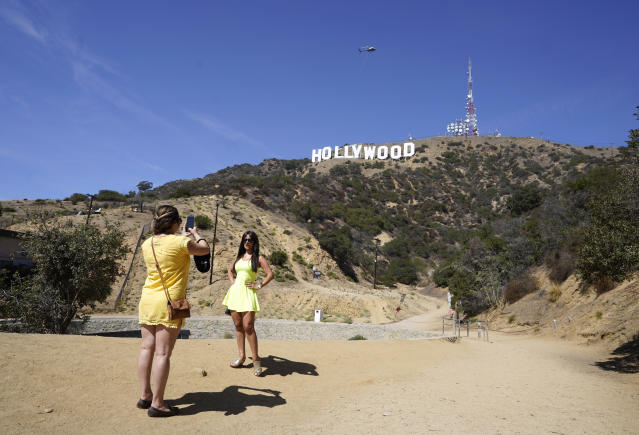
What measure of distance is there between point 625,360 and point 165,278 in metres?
12.3

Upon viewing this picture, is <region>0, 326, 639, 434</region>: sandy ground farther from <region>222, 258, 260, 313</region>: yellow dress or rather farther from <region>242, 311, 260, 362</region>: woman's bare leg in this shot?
<region>222, 258, 260, 313</region>: yellow dress

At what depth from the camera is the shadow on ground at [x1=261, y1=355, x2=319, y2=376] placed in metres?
5.19

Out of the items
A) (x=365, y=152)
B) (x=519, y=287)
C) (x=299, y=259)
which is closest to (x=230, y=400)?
(x=519, y=287)

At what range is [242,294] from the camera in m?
4.97

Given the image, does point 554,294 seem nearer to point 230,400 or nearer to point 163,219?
point 230,400

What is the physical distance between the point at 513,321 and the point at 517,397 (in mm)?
18168

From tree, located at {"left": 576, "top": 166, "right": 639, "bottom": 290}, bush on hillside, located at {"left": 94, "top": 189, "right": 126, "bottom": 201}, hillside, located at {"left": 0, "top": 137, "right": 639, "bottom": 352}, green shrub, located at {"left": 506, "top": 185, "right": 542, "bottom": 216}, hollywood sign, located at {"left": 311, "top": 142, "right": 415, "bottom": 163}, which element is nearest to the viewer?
tree, located at {"left": 576, "top": 166, "right": 639, "bottom": 290}

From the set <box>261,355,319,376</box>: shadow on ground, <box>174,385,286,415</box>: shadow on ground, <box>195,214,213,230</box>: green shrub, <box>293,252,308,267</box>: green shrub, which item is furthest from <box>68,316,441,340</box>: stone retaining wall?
<box>293,252,308,267</box>: green shrub

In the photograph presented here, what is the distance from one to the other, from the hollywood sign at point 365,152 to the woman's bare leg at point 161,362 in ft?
318

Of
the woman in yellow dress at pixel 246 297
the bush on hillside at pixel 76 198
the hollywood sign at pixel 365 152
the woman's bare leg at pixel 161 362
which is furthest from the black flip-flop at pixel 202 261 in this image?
the hollywood sign at pixel 365 152

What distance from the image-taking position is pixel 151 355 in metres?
3.33

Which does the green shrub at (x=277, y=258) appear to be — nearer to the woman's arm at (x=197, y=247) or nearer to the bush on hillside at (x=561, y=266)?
the bush on hillside at (x=561, y=266)

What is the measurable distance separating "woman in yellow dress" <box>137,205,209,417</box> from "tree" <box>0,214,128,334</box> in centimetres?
901

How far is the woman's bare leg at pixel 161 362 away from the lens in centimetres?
321
